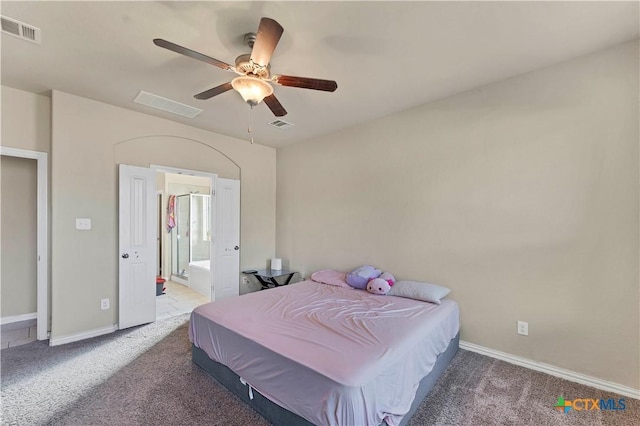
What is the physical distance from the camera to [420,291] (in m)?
2.98

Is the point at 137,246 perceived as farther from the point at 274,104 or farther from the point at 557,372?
the point at 557,372

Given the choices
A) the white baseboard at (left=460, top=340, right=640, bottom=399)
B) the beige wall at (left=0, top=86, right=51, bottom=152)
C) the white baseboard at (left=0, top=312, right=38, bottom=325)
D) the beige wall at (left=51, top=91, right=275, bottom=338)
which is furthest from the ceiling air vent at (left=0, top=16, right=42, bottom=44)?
the white baseboard at (left=460, top=340, right=640, bottom=399)

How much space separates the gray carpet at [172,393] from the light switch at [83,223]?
131cm

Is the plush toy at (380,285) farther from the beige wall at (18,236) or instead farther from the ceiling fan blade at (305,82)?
the beige wall at (18,236)

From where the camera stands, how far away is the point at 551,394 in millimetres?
2232

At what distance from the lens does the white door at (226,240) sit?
4488 mm

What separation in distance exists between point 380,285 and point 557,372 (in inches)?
67.3

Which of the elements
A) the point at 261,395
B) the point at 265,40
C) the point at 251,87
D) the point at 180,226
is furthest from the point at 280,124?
the point at 180,226

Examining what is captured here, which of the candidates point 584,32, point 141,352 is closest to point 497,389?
point 584,32

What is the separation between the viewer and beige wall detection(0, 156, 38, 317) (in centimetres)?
360

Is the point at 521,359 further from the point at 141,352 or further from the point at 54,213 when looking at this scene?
the point at 54,213

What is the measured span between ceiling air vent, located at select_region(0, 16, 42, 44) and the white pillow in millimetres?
3897

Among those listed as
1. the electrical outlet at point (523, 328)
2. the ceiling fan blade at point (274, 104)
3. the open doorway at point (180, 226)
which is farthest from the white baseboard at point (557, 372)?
the open doorway at point (180, 226)

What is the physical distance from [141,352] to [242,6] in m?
3.31
